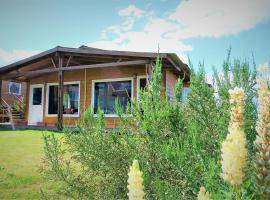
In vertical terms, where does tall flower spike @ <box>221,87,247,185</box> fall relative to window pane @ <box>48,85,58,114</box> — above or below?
below

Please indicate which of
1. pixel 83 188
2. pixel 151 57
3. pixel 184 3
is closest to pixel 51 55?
pixel 151 57

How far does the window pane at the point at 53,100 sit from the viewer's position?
20.9 metres

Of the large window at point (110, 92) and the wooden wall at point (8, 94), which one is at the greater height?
the wooden wall at point (8, 94)

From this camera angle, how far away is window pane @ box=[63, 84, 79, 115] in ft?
66.0

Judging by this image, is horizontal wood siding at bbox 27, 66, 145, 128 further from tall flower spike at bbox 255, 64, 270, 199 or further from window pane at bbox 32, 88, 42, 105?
tall flower spike at bbox 255, 64, 270, 199

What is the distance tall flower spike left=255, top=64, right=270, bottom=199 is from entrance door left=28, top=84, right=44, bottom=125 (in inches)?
843

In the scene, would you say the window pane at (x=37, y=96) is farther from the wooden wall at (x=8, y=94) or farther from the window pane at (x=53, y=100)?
the wooden wall at (x=8, y=94)

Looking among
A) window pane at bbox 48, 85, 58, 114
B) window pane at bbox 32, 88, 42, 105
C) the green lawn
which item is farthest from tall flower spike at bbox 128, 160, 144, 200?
window pane at bbox 32, 88, 42, 105

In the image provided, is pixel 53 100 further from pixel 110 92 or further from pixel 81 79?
pixel 110 92

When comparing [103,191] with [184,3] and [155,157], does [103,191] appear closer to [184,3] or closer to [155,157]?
[155,157]

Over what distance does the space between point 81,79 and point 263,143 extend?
19.1 m

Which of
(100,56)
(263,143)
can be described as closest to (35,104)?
(100,56)

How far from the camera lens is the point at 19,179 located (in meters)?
5.84

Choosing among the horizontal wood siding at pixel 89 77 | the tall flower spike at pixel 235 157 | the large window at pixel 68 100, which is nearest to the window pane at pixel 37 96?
the horizontal wood siding at pixel 89 77
